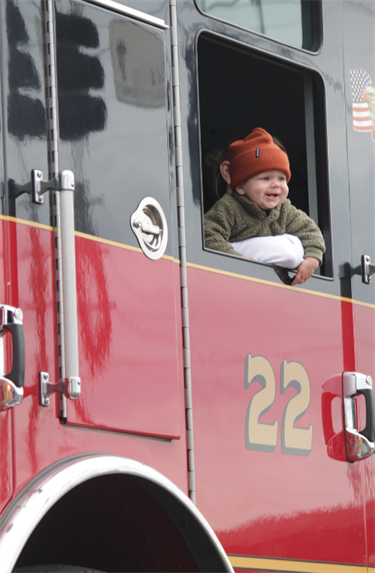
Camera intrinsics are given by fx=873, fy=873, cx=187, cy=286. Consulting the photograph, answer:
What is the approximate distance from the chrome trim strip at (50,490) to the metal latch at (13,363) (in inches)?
7.5

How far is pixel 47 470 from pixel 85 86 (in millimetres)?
946

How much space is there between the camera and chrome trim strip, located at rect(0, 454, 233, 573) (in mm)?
1753

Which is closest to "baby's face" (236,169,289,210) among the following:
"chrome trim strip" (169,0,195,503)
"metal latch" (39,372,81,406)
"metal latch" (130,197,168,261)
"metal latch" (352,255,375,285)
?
"metal latch" (352,255,375,285)

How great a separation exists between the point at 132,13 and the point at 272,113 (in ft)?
4.12

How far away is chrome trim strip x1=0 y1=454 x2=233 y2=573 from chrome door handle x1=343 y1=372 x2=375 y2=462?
3.07 ft

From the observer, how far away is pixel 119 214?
2225mm

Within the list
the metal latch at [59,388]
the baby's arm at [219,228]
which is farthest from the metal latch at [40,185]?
the baby's arm at [219,228]

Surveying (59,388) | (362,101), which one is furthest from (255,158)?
(59,388)

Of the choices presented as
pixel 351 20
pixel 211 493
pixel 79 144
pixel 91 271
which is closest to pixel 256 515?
pixel 211 493

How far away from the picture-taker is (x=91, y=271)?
83.4 inches

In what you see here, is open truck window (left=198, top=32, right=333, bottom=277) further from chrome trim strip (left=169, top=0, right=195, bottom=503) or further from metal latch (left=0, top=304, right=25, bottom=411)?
metal latch (left=0, top=304, right=25, bottom=411)

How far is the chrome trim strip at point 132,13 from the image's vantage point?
227 cm

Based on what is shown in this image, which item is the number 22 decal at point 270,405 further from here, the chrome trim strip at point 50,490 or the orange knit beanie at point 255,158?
the orange knit beanie at point 255,158

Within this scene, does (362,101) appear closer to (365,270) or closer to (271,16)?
(271,16)
